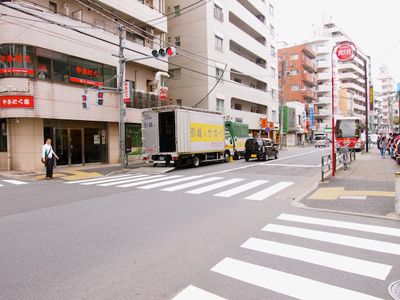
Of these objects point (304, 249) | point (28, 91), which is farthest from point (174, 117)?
point (304, 249)

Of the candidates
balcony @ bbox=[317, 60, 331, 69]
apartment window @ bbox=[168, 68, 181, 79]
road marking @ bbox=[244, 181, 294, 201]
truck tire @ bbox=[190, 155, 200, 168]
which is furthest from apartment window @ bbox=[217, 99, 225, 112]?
balcony @ bbox=[317, 60, 331, 69]

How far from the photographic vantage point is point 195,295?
10.8 ft

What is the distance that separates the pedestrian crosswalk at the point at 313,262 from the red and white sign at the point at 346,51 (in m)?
8.19

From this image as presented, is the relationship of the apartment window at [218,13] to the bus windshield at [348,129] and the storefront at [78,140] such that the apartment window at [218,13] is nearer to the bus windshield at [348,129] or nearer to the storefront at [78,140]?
the bus windshield at [348,129]

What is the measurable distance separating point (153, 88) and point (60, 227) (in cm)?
1986

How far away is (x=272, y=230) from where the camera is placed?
5695 millimetres

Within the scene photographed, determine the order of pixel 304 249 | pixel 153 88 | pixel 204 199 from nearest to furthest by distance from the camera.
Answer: pixel 304 249, pixel 204 199, pixel 153 88

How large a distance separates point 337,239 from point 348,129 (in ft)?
88.7

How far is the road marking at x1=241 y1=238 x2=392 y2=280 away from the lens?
3880 mm

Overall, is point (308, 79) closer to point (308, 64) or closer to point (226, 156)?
point (308, 64)

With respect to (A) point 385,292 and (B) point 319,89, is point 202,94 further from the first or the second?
(B) point 319,89

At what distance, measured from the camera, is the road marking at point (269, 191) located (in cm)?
896

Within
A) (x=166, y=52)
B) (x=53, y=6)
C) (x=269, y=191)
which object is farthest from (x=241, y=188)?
(x=53, y=6)

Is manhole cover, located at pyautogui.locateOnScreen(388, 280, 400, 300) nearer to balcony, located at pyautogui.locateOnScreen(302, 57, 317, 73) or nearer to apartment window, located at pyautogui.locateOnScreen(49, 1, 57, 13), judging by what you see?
apartment window, located at pyautogui.locateOnScreen(49, 1, 57, 13)
